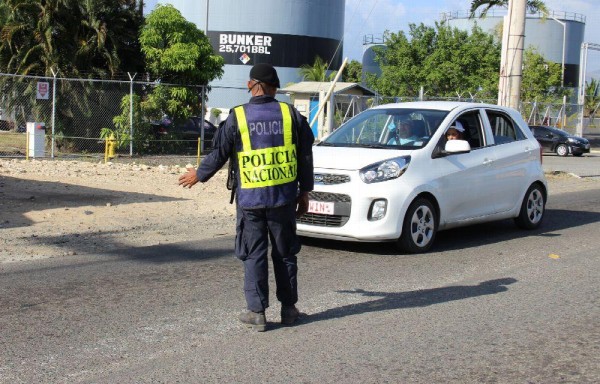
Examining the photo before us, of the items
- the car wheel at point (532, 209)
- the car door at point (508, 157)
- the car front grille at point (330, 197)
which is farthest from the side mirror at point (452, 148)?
the car wheel at point (532, 209)

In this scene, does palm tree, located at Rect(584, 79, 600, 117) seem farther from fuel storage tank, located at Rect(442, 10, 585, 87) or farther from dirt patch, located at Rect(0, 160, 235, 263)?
dirt patch, located at Rect(0, 160, 235, 263)

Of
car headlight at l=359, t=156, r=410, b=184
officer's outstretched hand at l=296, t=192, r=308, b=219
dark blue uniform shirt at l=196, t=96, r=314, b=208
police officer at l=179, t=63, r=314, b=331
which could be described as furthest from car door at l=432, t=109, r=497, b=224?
police officer at l=179, t=63, r=314, b=331

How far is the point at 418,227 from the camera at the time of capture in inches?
353

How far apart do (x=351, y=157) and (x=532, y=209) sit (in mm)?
3312

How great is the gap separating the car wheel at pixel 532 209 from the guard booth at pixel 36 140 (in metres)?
14.7

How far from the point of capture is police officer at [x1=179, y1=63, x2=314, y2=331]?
5.46 meters

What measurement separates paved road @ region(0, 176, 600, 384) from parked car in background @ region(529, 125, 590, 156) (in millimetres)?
26651

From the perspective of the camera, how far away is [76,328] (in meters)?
5.74

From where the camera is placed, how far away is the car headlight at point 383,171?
8.71 m

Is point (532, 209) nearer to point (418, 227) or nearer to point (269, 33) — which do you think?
point (418, 227)

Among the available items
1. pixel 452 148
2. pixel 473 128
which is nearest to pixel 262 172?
pixel 452 148

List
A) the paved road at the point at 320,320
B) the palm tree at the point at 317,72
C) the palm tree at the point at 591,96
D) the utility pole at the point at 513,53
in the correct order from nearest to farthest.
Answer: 1. the paved road at the point at 320,320
2. the utility pole at the point at 513,53
3. the palm tree at the point at 317,72
4. the palm tree at the point at 591,96

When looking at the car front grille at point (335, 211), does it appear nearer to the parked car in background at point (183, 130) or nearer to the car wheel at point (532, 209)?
the car wheel at point (532, 209)

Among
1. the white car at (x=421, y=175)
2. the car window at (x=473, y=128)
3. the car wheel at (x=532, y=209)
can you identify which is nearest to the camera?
the white car at (x=421, y=175)
